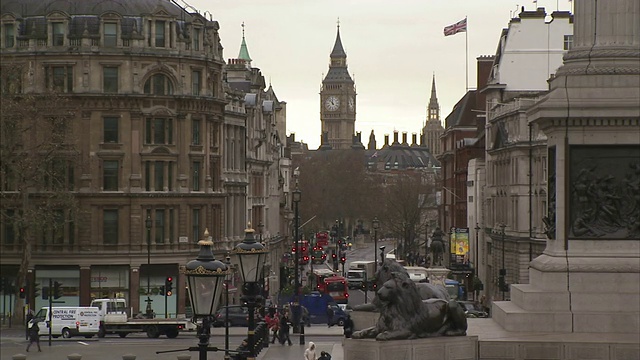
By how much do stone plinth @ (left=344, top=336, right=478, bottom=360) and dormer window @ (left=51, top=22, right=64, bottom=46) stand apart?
156ft

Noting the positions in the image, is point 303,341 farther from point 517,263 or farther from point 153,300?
point 517,263

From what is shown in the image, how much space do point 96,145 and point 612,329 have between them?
4708 cm

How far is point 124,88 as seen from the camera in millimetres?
79125

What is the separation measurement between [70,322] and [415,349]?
3486 cm

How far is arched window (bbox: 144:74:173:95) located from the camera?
263ft

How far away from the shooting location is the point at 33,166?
73.6 m

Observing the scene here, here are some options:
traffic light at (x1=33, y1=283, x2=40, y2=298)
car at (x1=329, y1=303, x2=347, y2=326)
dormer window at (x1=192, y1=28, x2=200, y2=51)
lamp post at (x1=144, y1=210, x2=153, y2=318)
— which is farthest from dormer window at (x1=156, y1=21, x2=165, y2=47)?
car at (x1=329, y1=303, x2=347, y2=326)

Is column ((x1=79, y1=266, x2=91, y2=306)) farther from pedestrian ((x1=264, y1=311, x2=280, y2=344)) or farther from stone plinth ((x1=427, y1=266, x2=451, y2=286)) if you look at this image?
pedestrian ((x1=264, y1=311, x2=280, y2=344))

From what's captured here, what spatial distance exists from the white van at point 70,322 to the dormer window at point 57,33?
17.9 metres

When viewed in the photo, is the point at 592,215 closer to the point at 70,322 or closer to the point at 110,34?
the point at 70,322

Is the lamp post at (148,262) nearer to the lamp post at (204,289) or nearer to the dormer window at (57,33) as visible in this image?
the dormer window at (57,33)

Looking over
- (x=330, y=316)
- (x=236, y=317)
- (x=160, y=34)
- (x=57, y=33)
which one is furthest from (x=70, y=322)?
(x=160, y=34)

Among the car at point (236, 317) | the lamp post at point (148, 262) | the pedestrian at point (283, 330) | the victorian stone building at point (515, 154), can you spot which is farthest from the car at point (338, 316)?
the victorian stone building at point (515, 154)

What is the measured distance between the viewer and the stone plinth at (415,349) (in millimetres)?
33000
